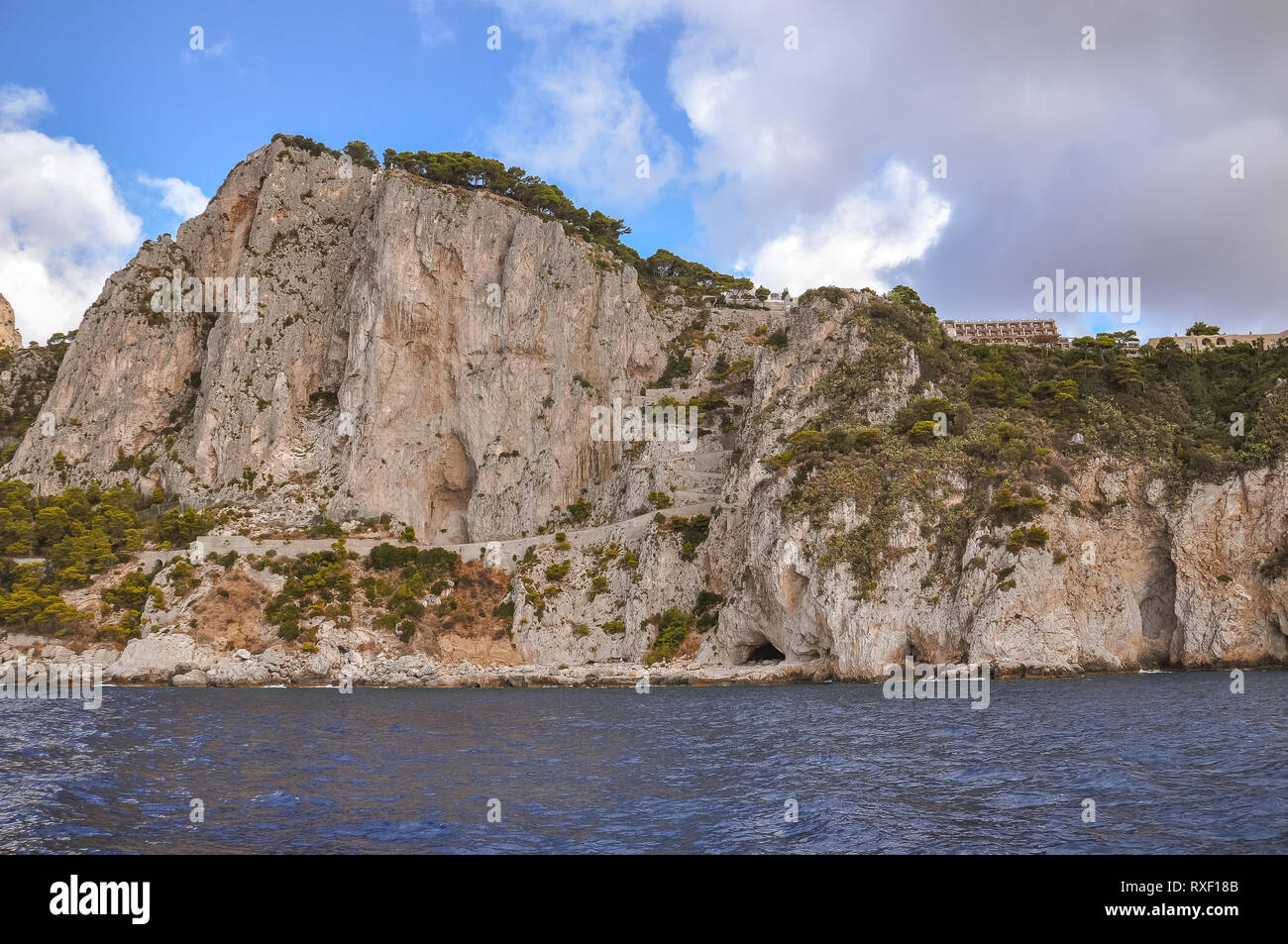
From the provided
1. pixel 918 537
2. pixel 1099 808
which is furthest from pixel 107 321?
pixel 1099 808

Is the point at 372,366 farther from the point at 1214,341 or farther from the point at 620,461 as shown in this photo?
the point at 1214,341

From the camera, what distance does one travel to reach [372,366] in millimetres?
72188

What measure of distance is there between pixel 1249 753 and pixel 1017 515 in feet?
93.2

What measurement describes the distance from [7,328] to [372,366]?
73.4 m

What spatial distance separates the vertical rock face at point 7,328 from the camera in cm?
11191

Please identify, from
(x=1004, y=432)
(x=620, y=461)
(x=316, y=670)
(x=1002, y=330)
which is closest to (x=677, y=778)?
(x=1004, y=432)

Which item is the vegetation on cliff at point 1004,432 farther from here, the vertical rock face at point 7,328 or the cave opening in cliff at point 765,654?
the vertical rock face at point 7,328

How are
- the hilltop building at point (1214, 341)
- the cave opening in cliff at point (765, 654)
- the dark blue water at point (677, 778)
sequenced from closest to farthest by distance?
the dark blue water at point (677, 778) → the cave opening in cliff at point (765, 654) → the hilltop building at point (1214, 341)

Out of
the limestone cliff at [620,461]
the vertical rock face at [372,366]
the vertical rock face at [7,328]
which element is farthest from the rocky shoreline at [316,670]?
the vertical rock face at [7,328]

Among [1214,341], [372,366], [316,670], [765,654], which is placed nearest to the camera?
[765,654]

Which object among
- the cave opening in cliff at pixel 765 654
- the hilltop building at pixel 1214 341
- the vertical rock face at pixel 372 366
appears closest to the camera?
the cave opening in cliff at pixel 765 654

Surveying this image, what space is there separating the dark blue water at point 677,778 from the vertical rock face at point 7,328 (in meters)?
102
